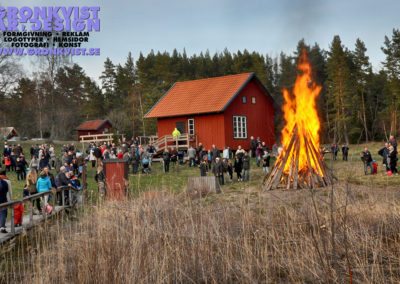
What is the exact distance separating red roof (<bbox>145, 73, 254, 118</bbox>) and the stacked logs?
15113mm

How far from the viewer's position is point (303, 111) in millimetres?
13977

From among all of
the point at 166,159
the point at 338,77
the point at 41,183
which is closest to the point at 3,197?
the point at 41,183

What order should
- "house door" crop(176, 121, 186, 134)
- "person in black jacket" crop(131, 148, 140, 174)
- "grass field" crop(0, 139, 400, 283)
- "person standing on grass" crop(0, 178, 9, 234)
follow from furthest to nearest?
1. "house door" crop(176, 121, 186, 134)
2. "person in black jacket" crop(131, 148, 140, 174)
3. "person standing on grass" crop(0, 178, 9, 234)
4. "grass field" crop(0, 139, 400, 283)

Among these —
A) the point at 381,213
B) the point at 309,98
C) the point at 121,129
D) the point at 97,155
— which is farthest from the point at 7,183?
the point at 121,129

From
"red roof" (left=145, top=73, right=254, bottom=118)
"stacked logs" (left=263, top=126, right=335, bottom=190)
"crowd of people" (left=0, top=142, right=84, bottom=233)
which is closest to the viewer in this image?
"crowd of people" (left=0, top=142, right=84, bottom=233)

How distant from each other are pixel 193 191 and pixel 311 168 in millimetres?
3925

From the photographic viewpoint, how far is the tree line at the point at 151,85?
134 ft

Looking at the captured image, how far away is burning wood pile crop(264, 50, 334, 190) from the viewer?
1416 cm

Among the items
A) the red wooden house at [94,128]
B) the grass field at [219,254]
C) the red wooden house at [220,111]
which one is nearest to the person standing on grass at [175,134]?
the red wooden house at [220,111]

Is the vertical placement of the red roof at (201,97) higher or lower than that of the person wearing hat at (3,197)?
higher

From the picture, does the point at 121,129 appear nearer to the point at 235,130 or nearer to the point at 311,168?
the point at 235,130

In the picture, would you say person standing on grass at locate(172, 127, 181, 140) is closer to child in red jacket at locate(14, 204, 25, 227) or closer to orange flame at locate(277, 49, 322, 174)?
orange flame at locate(277, 49, 322, 174)

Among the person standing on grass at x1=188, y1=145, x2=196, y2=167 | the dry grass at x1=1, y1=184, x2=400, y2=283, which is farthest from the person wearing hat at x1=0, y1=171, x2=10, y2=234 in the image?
the person standing on grass at x1=188, y1=145, x2=196, y2=167

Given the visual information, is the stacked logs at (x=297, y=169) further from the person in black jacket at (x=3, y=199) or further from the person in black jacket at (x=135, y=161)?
the person in black jacket at (x=135, y=161)
